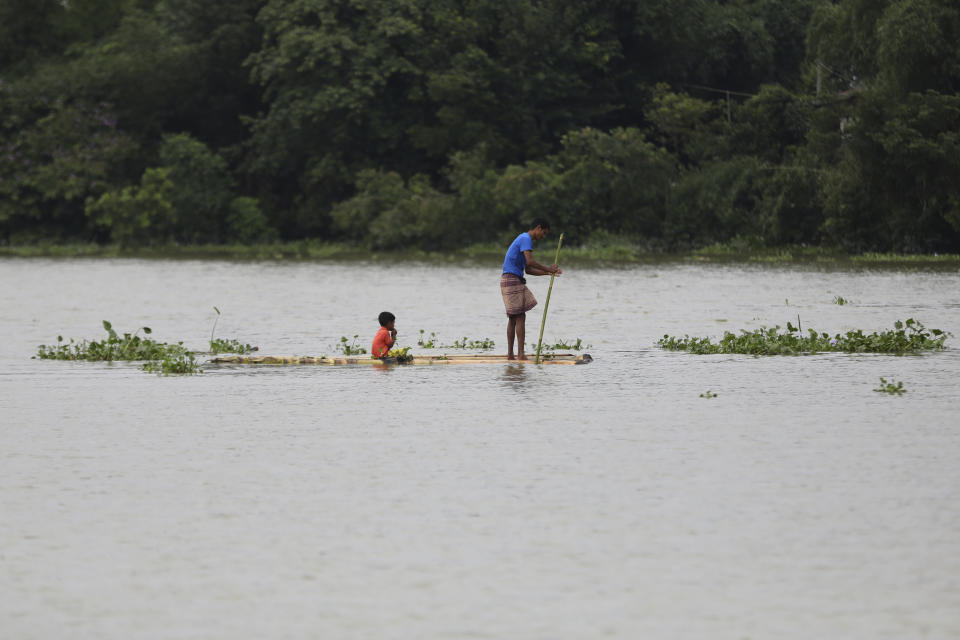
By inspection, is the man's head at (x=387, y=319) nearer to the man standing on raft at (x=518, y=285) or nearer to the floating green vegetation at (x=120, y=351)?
the man standing on raft at (x=518, y=285)

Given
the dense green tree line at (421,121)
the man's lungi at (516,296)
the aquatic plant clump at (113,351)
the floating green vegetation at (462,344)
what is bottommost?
the aquatic plant clump at (113,351)

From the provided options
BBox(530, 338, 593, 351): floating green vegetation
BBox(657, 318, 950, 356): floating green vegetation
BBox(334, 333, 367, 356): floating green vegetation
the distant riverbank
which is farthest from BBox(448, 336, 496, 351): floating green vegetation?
the distant riverbank

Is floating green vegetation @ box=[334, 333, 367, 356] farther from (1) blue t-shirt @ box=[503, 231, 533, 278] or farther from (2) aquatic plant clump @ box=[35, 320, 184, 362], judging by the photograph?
(1) blue t-shirt @ box=[503, 231, 533, 278]

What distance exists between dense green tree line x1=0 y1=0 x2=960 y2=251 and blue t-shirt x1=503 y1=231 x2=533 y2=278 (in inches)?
→ 1110

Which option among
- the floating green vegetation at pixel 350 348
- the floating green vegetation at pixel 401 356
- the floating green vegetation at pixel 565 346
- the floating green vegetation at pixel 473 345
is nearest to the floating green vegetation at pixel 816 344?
the floating green vegetation at pixel 565 346

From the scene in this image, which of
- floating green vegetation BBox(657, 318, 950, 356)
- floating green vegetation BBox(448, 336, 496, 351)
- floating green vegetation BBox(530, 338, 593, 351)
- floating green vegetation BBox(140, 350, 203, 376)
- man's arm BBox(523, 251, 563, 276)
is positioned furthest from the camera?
floating green vegetation BBox(448, 336, 496, 351)

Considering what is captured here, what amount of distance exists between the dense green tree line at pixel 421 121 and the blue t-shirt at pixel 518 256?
92.5 feet

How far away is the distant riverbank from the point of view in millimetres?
42344

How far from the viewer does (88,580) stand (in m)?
7.40

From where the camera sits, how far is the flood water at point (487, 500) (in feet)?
22.4

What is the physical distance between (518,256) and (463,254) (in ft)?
115

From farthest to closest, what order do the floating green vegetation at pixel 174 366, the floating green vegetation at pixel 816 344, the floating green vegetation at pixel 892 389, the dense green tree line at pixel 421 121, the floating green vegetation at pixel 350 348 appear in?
the dense green tree line at pixel 421 121
the floating green vegetation at pixel 350 348
the floating green vegetation at pixel 816 344
the floating green vegetation at pixel 174 366
the floating green vegetation at pixel 892 389

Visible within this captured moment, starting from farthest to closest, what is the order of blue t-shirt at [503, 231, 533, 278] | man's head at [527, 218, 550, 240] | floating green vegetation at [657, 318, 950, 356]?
1. floating green vegetation at [657, 318, 950, 356]
2. blue t-shirt at [503, 231, 533, 278]
3. man's head at [527, 218, 550, 240]

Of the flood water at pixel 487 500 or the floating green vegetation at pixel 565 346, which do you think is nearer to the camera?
the flood water at pixel 487 500
